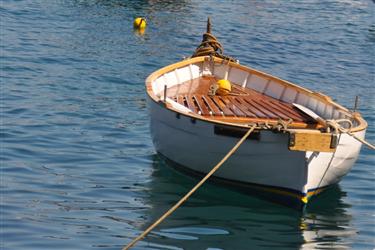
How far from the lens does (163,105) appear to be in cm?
1652

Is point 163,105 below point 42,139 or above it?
above

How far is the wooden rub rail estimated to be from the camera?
16.9 m

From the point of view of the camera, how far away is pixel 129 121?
20891mm

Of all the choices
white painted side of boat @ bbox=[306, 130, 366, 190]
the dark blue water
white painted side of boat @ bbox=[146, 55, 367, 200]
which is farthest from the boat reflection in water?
white painted side of boat @ bbox=[306, 130, 366, 190]

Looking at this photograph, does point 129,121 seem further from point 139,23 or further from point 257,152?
point 139,23

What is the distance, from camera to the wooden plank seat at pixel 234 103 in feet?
55.6

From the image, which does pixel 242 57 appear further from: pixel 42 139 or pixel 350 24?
pixel 42 139

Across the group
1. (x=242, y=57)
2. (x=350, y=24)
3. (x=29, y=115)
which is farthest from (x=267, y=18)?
(x=29, y=115)

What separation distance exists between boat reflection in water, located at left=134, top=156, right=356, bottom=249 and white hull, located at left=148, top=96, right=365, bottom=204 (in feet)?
1.39

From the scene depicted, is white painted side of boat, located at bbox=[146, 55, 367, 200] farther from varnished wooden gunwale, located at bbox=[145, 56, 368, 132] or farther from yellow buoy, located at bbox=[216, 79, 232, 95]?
yellow buoy, located at bbox=[216, 79, 232, 95]

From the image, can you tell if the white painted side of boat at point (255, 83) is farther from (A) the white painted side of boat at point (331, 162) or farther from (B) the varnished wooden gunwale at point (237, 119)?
(A) the white painted side of boat at point (331, 162)

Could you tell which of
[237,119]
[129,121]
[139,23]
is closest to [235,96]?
[237,119]

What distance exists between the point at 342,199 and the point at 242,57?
13674 mm

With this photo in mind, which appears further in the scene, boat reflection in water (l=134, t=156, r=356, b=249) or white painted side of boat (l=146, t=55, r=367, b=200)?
white painted side of boat (l=146, t=55, r=367, b=200)
